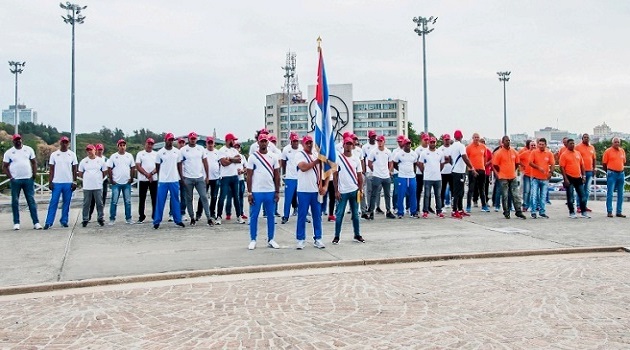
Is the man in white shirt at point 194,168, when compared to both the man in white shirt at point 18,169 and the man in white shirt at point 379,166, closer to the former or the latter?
the man in white shirt at point 18,169

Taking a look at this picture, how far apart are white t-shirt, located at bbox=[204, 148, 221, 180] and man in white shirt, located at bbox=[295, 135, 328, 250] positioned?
4.19 m

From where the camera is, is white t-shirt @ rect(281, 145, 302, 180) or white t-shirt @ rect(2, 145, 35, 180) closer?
white t-shirt @ rect(2, 145, 35, 180)

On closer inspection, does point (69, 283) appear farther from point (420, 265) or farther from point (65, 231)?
point (65, 231)

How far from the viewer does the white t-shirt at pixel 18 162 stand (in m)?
11.8

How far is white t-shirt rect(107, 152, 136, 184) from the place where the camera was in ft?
42.8

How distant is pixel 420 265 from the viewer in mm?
7867

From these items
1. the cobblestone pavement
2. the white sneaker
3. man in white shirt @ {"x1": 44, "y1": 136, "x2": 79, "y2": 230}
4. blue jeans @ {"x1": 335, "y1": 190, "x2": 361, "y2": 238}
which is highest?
man in white shirt @ {"x1": 44, "y1": 136, "x2": 79, "y2": 230}

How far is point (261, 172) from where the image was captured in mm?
9281

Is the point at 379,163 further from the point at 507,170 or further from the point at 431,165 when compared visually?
the point at 507,170

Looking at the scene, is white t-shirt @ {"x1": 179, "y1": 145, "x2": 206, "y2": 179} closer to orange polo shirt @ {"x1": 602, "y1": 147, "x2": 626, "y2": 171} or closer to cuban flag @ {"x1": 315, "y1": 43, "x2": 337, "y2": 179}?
cuban flag @ {"x1": 315, "y1": 43, "x2": 337, "y2": 179}

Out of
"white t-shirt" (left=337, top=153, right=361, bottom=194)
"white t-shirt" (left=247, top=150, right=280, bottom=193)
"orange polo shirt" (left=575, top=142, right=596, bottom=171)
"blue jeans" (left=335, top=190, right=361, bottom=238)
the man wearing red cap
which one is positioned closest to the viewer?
"white t-shirt" (left=247, top=150, right=280, bottom=193)

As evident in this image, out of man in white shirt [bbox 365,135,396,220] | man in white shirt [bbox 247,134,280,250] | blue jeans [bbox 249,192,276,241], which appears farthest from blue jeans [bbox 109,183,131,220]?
man in white shirt [bbox 365,135,396,220]

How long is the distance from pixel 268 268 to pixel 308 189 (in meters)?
1.98

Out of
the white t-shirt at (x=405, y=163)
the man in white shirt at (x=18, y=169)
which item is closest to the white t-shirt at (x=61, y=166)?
the man in white shirt at (x=18, y=169)
